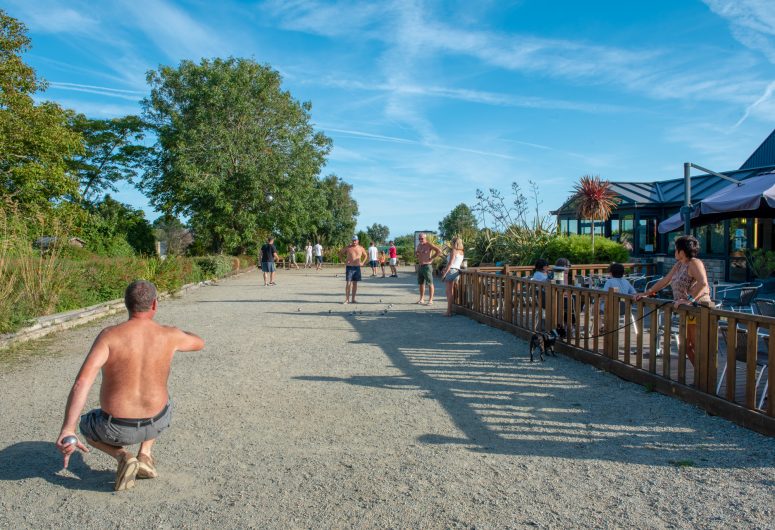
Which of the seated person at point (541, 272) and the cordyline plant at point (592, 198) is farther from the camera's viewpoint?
the cordyline plant at point (592, 198)

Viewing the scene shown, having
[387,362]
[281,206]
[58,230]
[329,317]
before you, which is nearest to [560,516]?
[387,362]

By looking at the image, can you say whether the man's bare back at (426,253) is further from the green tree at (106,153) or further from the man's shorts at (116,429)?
the green tree at (106,153)

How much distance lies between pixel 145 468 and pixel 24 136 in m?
24.4

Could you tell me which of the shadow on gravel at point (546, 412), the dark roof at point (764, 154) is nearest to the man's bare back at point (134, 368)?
the shadow on gravel at point (546, 412)

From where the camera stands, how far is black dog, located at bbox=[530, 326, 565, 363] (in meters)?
7.15

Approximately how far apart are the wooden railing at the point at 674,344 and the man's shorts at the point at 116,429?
4.09 m

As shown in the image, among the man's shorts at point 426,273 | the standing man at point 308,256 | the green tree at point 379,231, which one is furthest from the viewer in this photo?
the green tree at point 379,231

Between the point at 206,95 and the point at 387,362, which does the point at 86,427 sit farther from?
the point at 206,95

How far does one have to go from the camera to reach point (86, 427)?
347 centimetres

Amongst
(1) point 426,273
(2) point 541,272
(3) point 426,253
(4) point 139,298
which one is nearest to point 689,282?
(2) point 541,272

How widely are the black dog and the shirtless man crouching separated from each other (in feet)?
15.4

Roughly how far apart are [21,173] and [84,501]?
79.2 feet

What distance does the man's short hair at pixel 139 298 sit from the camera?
3588 mm

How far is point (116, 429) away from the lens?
11.2 ft
